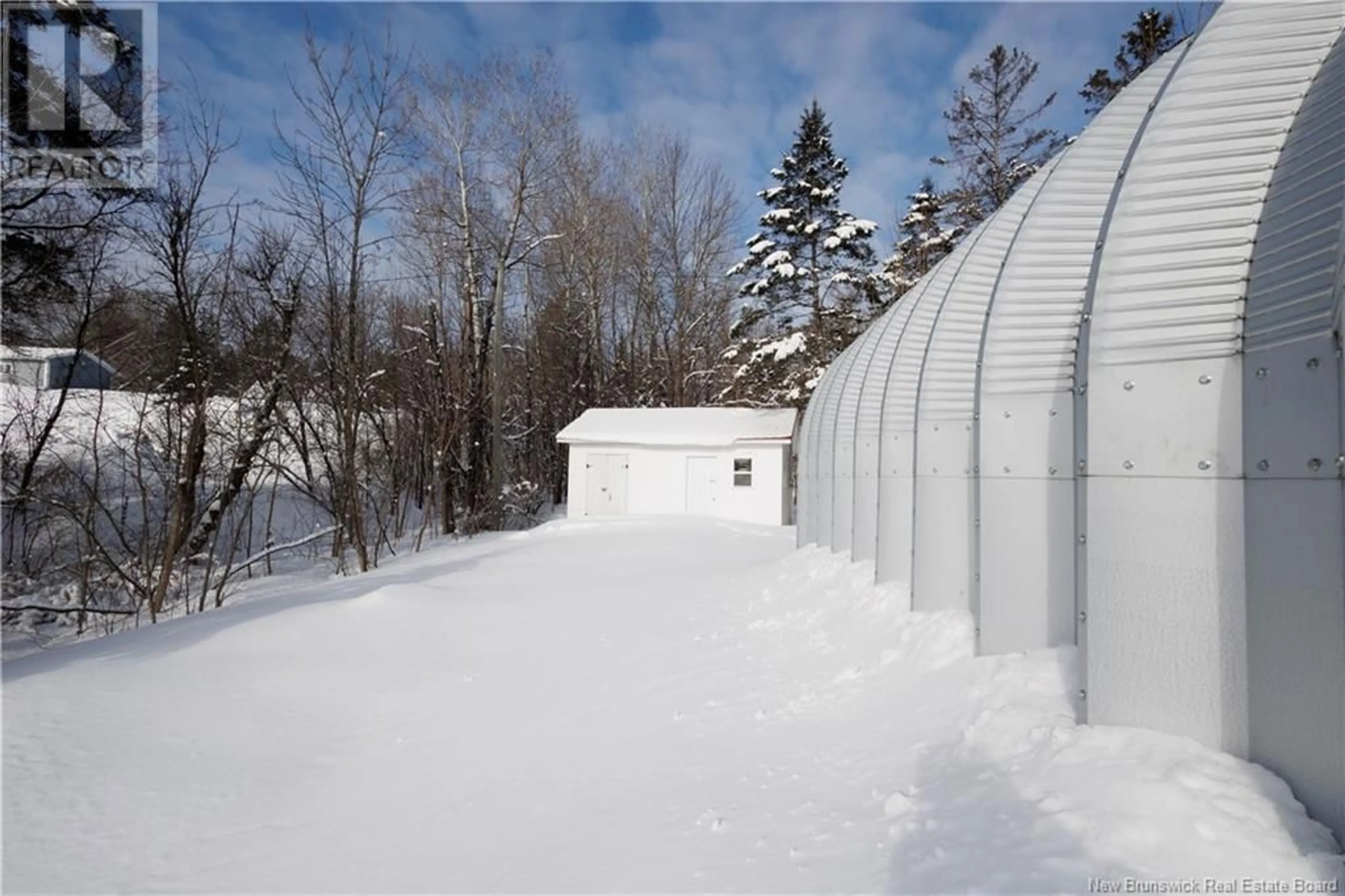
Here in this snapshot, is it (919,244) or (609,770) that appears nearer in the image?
(609,770)

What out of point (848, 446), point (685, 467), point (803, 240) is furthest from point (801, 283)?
point (848, 446)

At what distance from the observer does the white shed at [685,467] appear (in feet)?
59.0

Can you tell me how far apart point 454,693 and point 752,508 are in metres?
13.7

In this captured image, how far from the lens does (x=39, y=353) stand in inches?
500

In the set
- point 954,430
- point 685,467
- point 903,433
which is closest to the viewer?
point 954,430

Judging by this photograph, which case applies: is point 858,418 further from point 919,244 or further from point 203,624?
point 919,244

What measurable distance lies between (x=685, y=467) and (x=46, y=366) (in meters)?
16.9

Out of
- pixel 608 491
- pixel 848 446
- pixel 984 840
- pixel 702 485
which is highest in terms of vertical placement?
pixel 848 446

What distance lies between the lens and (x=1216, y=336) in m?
2.62

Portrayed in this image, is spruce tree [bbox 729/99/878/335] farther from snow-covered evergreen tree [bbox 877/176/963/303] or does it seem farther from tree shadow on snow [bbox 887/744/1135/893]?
tree shadow on snow [bbox 887/744/1135/893]

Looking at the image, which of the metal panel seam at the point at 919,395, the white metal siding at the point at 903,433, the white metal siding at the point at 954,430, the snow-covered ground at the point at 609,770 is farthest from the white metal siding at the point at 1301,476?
the white metal siding at the point at 903,433

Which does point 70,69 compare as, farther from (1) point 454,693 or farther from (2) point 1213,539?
(2) point 1213,539

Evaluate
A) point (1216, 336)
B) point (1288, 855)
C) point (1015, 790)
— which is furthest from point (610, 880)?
point (1216, 336)

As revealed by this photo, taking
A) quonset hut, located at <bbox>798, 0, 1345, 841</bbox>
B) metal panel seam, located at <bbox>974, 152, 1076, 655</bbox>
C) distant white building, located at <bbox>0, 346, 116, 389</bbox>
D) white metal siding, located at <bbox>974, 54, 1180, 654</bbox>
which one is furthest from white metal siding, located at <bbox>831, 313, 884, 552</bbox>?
distant white building, located at <bbox>0, 346, 116, 389</bbox>
